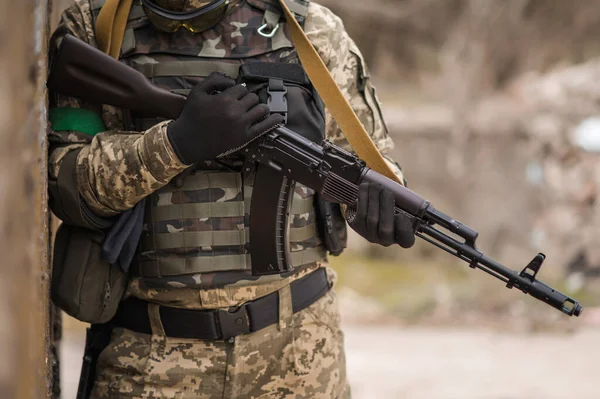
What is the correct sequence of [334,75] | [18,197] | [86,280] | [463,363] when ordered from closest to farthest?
[18,197] < [86,280] < [334,75] < [463,363]

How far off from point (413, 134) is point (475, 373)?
16.4ft

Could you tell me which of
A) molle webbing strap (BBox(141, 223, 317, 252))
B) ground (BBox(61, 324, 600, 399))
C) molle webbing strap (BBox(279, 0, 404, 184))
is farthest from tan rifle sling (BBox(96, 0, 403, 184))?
ground (BBox(61, 324, 600, 399))

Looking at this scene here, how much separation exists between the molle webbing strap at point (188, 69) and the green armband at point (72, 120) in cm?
19

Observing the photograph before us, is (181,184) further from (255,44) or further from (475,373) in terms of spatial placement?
(475,373)

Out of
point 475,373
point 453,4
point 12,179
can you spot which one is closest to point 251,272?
point 12,179

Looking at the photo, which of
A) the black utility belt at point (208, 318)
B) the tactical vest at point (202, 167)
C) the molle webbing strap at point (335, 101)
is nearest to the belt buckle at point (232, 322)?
the black utility belt at point (208, 318)

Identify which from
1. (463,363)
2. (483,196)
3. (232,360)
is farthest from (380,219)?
(483,196)

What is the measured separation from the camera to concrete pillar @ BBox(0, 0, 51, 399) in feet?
3.37

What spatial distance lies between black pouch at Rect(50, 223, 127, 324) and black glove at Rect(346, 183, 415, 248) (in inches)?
26.3

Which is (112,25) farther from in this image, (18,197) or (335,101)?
(18,197)

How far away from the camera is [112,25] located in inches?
79.8

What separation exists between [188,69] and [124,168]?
331 mm

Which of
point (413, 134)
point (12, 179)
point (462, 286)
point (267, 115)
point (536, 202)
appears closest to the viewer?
point (12, 179)

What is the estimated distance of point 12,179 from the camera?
42.3 inches
